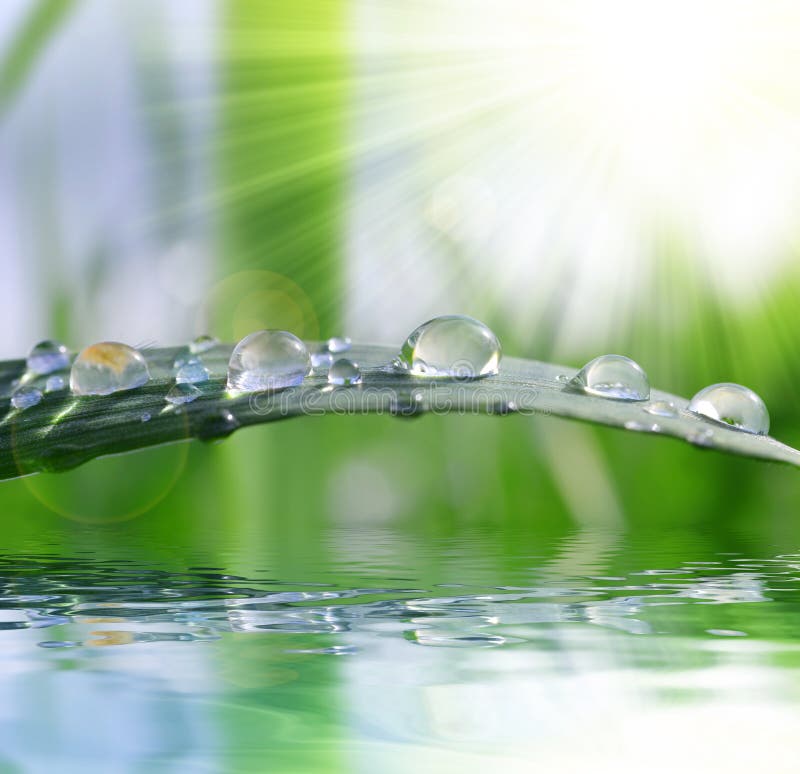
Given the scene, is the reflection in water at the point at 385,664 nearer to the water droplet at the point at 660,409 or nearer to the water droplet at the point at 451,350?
the water droplet at the point at 660,409

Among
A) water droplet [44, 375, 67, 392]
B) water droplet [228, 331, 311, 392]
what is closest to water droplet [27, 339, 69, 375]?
water droplet [44, 375, 67, 392]

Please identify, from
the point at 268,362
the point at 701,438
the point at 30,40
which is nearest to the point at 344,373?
the point at 268,362

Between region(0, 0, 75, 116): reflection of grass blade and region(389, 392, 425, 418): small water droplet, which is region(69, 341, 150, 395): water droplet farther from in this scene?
region(0, 0, 75, 116): reflection of grass blade

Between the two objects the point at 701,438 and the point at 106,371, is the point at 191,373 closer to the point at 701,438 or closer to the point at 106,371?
the point at 106,371

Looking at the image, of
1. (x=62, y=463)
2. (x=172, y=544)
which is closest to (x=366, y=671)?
(x=62, y=463)

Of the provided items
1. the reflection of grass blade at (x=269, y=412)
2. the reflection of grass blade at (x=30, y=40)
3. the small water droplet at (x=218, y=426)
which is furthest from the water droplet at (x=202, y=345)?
the reflection of grass blade at (x=30, y=40)
